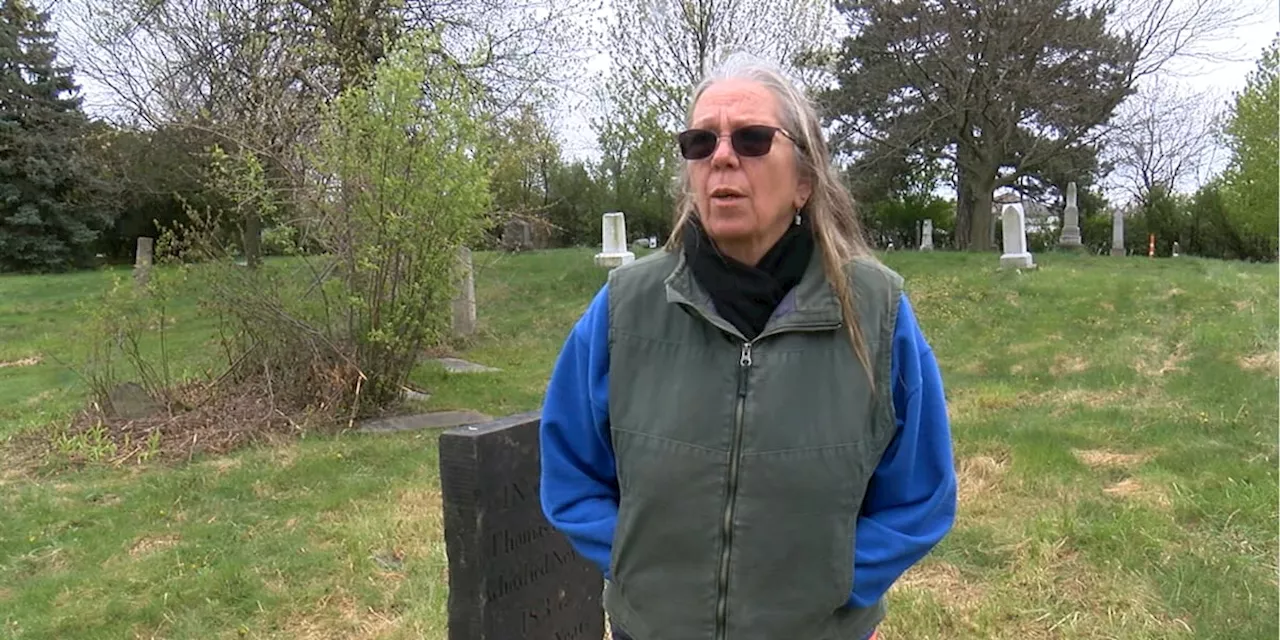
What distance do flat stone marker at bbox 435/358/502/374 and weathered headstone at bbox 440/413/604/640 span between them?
6.75 meters

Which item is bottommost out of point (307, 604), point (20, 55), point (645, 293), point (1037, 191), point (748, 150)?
point (307, 604)

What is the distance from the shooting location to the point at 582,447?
5.78 feet

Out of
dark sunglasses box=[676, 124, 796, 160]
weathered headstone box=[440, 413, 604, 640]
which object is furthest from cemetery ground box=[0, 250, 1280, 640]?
dark sunglasses box=[676, 124, 796, 160]

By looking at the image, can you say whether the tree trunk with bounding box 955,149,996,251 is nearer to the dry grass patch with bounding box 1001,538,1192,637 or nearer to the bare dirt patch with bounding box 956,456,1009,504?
the bare dirt patch with bounding box 956,456,1009,504

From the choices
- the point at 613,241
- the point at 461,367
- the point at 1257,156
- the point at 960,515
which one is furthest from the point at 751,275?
→ the point at 1257,156

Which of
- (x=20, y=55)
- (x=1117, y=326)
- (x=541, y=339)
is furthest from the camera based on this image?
(x=20, y=55)

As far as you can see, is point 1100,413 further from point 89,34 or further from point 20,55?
point 20,55

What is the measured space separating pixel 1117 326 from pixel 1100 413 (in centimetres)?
388

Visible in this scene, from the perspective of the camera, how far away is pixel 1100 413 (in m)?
6.54

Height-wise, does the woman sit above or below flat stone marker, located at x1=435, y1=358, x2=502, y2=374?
above

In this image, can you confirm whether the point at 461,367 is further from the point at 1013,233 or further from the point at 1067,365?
the point at 1013,233

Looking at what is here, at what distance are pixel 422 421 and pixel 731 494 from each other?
20.6ft

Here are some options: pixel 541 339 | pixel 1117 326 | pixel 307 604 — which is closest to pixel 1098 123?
pixel 1117 326

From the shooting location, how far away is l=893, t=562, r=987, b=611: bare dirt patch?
12.3 feet
